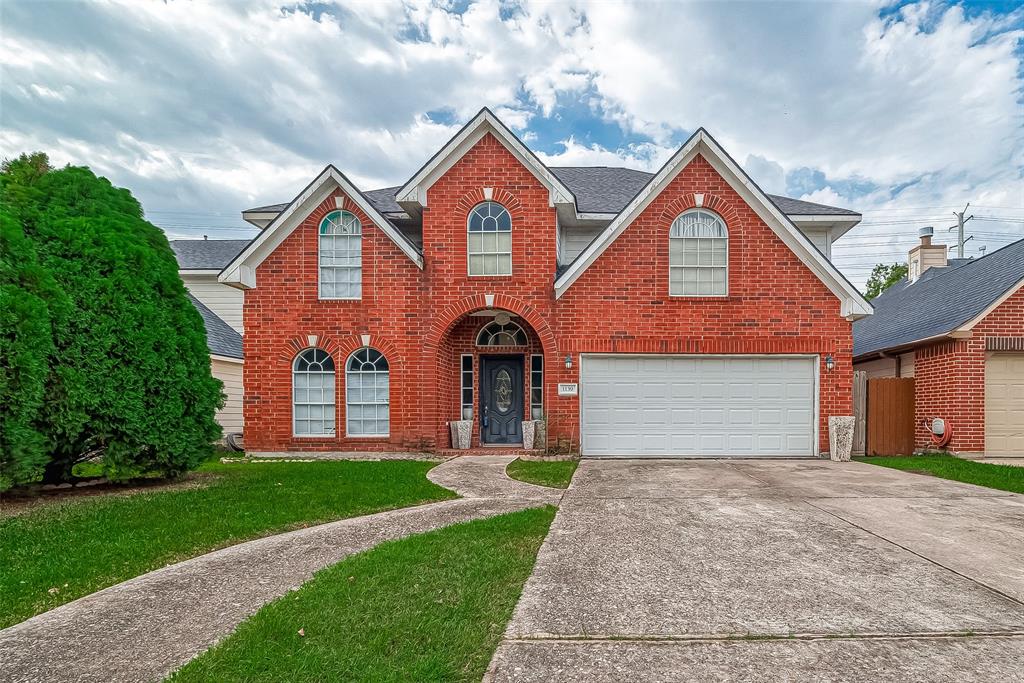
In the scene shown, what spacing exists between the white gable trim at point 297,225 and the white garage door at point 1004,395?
519 inches

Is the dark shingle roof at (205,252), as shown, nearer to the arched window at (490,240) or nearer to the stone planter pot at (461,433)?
the arched window at (490,240)

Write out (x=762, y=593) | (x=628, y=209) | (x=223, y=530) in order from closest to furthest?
(x=762, y=593) < (x=223, y=530) < (x=628, y=209)

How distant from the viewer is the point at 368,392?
12.7 metres

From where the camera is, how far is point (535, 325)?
12289 mm

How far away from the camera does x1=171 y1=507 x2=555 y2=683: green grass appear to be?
2.90 metres

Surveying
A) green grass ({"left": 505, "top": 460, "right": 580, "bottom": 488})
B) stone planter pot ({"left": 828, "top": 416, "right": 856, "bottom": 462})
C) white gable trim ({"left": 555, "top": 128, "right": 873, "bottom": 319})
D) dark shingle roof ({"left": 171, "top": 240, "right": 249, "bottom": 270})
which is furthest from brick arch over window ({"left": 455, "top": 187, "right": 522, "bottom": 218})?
dark shingle roof ({"left": 171, "top": 240, "right": 249, "bottom": 270})

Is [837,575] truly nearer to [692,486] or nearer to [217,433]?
[692,486]

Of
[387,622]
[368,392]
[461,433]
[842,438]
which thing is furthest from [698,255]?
[387,622]

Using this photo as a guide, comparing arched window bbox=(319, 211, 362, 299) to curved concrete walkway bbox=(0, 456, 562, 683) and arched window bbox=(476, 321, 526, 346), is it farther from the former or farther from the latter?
curved concrete walkway bbox=(0, 456, 562, 683)

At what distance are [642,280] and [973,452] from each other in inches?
325

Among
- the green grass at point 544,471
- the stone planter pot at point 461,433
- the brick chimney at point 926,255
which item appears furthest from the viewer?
the brick chimney at point 926,255

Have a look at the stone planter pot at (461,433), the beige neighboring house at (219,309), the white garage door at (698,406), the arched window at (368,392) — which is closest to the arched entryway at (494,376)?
the stone planter pot at (461,433)

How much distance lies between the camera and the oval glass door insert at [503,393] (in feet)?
45.1

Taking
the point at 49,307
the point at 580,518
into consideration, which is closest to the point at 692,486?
the point at 580,518
